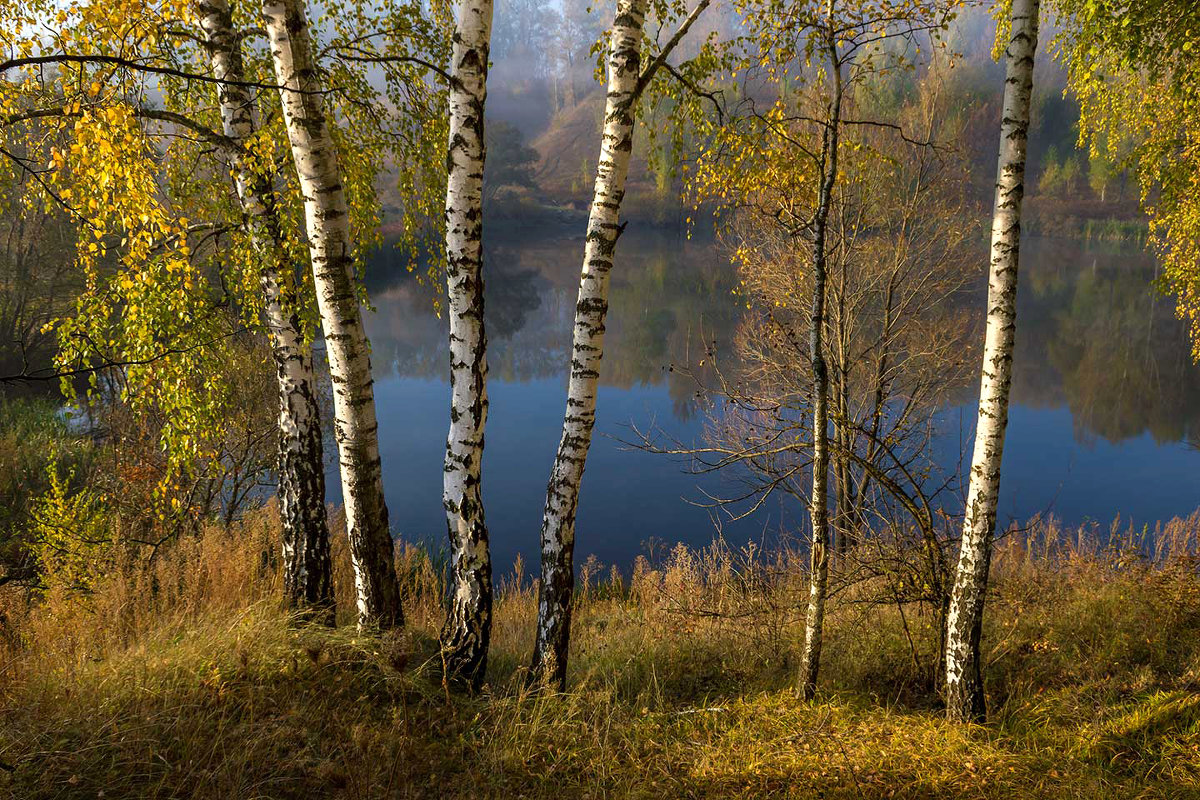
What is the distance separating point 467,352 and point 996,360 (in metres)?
2.99

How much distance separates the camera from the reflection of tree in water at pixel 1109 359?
18.9m

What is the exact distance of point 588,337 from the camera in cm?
440

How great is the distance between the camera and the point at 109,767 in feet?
10.6

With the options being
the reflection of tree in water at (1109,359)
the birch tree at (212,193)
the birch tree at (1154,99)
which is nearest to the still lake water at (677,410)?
the reflection of tree in water at (1109,359)

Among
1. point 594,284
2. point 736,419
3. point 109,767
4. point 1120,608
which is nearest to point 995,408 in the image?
point 594,284

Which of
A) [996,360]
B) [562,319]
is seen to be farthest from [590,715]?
[562,319]

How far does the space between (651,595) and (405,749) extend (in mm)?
5309

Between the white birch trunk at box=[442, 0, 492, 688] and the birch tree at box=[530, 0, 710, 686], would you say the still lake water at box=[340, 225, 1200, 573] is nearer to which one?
the birch tree at box=[530, 0, 710, 686]

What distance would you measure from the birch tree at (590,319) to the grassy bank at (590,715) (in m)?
0.51

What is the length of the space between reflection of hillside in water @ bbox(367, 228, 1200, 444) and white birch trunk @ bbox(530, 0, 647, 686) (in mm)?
8271

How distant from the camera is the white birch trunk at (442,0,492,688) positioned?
419cm

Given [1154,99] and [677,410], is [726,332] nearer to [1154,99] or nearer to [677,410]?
[677,410]

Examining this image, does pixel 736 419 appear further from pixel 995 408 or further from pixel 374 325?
pixel 374 325

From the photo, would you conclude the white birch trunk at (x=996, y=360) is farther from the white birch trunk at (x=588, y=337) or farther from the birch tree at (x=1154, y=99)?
the white birch trunk at (x=588, y=337)
